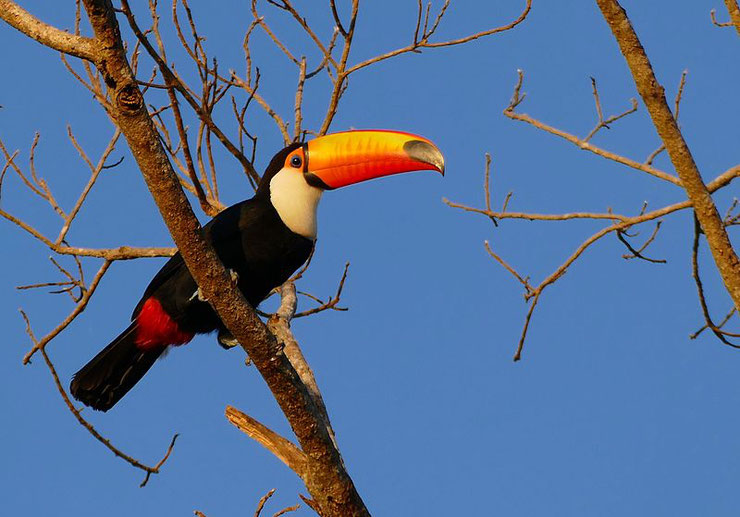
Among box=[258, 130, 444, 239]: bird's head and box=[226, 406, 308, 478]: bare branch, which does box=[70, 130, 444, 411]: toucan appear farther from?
box=[226, 406, 308, 478]: bare branch

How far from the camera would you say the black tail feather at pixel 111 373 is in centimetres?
593

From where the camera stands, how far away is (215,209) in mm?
6770

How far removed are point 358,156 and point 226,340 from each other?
4.88 feet

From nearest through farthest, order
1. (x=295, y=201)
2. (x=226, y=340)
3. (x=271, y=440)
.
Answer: (x=271, y=440), (x=295, y=201), (x=226, y=340)

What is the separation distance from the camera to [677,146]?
14.6ft

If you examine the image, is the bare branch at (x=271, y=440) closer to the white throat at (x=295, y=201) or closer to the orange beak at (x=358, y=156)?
the white throat at (x=295, y=201)

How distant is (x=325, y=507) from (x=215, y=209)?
2.52 m

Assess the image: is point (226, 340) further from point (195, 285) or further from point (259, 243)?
point (259, 243)

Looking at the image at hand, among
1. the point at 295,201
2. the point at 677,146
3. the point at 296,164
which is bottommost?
the point at 677,146

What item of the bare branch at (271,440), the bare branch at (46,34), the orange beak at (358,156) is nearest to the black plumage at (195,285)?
the orange beak at (358,156)

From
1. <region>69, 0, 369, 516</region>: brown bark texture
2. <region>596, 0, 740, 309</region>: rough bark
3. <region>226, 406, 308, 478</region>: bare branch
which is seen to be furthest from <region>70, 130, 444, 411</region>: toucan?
<region>596, 0, 740, 309</region>: rough bark

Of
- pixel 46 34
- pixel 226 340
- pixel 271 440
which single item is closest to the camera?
pixel 46 34

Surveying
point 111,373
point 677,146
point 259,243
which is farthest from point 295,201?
point 677,146

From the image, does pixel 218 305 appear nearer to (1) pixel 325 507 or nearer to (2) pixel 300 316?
(1) pixel 325 507
